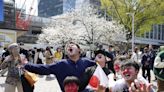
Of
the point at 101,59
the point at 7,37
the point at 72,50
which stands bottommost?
the point at 7,37

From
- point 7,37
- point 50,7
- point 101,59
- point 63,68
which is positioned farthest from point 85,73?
point 50,7

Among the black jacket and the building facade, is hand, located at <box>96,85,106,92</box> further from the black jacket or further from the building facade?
the building facade

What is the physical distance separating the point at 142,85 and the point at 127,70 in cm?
103

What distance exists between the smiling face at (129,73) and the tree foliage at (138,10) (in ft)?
118

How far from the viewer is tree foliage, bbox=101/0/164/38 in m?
39.2

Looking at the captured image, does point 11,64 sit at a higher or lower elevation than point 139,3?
lower

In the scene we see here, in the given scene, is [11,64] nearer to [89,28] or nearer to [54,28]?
[89,28]

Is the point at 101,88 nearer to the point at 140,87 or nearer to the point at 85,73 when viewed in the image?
the point at 85,73

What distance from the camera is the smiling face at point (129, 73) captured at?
12.2 ft

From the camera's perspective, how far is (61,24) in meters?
50.6

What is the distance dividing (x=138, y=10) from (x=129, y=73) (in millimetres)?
36608

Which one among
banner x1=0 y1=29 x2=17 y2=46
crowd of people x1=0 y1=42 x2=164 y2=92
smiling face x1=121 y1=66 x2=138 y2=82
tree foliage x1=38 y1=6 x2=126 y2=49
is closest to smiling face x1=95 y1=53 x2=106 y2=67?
crowd of people x1=0 y1=42 x2=164 y2=92

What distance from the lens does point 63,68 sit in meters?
4.64

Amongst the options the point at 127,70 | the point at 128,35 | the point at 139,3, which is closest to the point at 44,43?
the point at 128,35
